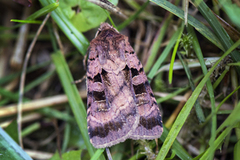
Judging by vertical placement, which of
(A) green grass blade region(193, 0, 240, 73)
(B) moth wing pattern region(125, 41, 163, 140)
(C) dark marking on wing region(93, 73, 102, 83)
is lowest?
(B) moth wing pattern region(125, 41, 163, 140)

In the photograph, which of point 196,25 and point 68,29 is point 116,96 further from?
point 196,25

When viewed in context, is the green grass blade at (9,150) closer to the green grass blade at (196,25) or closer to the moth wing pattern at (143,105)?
the moth wing pattern at (143,105)

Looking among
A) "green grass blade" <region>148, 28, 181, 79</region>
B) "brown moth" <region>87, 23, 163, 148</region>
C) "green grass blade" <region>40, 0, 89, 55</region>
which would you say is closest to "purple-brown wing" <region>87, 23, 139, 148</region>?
"brown moth" <region>87, 23, 163, 148</region>

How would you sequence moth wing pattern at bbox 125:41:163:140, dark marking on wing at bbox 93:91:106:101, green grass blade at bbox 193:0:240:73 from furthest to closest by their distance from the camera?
dark marking on wing at bbox 93:91:106:101 → moth wing pattern at bbox 125:41:163:140 → green grass blade at bbox 193:0:240:73

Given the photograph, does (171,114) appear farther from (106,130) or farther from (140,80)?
(106,130)

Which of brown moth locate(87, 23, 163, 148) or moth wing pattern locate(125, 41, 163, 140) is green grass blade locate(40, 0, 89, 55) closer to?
brown moth locate(87, 23, 163, 148)

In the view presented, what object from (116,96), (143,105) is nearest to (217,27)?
(143,105)

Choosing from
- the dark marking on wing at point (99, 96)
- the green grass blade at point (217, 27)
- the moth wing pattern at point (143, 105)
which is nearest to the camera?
the green grass blade at point (217, 27)

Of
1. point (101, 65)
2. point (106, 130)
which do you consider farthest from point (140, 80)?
point (106, 130)

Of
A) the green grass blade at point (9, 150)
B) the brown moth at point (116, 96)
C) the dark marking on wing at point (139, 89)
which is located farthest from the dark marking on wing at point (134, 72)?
the green grass blade at point (9, 150)
